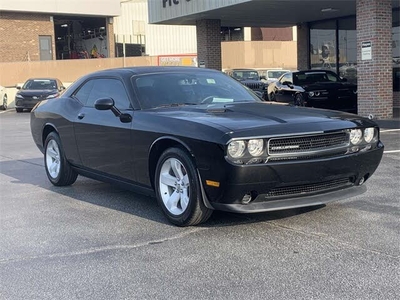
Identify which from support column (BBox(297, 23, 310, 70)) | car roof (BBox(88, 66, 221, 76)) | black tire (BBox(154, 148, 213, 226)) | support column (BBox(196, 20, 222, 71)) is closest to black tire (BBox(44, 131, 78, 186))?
car roof (BBox(88, 66, 221, 76))

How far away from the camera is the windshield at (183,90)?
5809mm

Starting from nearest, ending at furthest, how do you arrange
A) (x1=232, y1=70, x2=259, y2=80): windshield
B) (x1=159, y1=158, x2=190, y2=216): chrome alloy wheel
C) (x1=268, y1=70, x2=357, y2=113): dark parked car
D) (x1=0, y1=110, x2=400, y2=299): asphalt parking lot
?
(x1=0, y1=110, x2=400, y2=299): asphalt parking lot
(x1=159, y1=158, x2=190, y2=216): chrome alloy wheel
(x1=268, y1=70, x2=357, y2=113): dark parked car
(x1=232, y1=70, x2=259, y2=80): windshield

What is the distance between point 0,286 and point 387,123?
35.4 feet

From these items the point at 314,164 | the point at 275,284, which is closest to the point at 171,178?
the point at 314,164

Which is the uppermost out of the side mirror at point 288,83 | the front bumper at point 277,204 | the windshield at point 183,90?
the side mirror at point 288,83

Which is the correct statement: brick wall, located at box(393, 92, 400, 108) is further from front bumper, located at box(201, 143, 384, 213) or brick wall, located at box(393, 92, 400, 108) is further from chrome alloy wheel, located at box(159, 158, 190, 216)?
chrome alloy wheel, located at box(159, 158, 190, 216)

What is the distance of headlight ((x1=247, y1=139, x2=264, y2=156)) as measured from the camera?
4547mm

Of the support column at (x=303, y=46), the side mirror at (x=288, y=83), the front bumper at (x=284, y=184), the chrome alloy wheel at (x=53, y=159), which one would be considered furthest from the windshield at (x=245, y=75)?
the front bumper at (x=284, y=184)

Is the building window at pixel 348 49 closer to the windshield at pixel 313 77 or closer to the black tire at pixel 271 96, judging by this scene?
the windshield at pixel 313 77

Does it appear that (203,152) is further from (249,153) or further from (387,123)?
(387,123)

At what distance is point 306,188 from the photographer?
4.84m

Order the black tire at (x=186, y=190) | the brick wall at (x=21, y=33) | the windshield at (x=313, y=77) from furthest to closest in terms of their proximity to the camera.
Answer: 1. the brick wall at (x=21, y=33)
2. the windshield at (x=313, y=77)
3. the black tire at (x=186, y=190)

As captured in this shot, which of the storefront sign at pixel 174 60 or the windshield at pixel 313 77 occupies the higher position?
the storefront sign at pixel 174 60

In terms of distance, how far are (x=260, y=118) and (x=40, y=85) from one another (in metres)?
20.8
